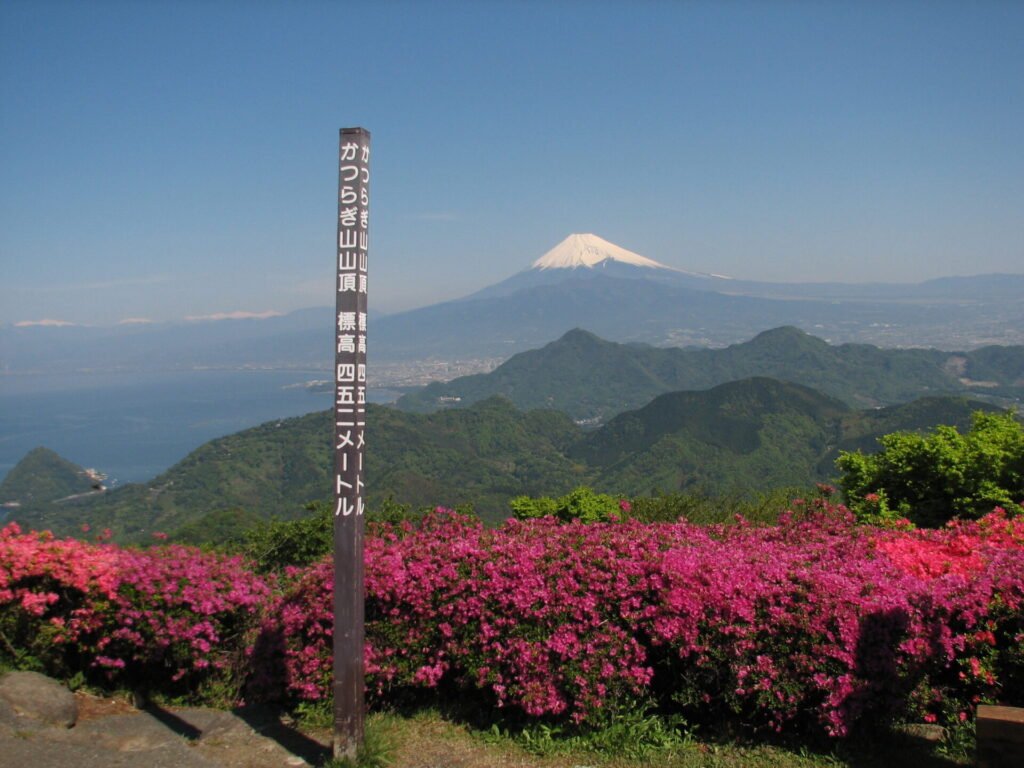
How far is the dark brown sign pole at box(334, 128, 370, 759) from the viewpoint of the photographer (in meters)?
A: 3.63

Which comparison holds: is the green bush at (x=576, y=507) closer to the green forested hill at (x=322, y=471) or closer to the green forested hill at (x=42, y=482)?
the green forested hill at (x=322, y=471)

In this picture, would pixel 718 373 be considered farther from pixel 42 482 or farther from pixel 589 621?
pixel 589 621

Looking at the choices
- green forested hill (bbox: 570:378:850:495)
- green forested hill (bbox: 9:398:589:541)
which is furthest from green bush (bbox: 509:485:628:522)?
green forested hill (bbox: 570:378:850:495)

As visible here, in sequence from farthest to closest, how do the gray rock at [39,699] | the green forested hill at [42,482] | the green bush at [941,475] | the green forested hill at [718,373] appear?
the green forested hill at [718,373], the green forested hill at [42,482], the green bush at [941,475], the gray rock at [39,699]

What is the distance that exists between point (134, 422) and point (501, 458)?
90.6 m

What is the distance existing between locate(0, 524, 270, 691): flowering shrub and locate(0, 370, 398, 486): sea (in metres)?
81.1

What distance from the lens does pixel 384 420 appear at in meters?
74.7

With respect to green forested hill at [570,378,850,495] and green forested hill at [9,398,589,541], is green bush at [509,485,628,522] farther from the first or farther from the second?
green forested hill at [570,378,850,495]

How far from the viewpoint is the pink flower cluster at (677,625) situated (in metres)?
3.64

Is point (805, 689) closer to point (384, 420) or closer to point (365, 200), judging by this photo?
point (365, 200)

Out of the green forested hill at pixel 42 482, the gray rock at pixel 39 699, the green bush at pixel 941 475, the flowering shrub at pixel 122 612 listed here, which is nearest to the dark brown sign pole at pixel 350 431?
the flowering shrub at pixel 122 612

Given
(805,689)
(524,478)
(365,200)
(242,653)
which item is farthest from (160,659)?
(524,478)

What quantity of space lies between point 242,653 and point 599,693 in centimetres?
224

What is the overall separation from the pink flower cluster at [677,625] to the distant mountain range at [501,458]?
1575 inches
